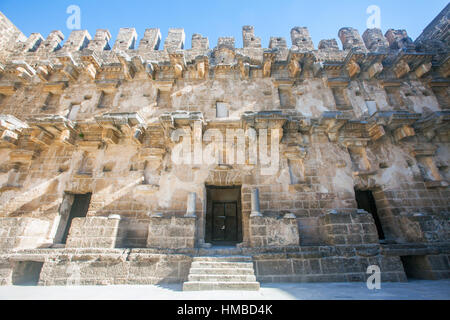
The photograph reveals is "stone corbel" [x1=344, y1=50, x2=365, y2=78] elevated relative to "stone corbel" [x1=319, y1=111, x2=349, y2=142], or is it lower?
elevated

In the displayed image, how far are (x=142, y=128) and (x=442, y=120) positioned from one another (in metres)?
11.0

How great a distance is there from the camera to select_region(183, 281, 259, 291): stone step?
372 centimetres

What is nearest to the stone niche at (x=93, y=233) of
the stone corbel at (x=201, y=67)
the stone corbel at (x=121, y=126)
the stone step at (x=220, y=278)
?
the stone step at (x=220, y=278)

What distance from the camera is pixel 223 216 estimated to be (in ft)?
24.7

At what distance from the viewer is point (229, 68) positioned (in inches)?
346

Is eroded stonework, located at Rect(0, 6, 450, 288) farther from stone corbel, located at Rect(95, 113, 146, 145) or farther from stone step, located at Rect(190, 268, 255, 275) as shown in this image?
stone step, located at Rect(190, 268, 255, 275)

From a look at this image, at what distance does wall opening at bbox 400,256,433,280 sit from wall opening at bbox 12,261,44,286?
33.2 ft

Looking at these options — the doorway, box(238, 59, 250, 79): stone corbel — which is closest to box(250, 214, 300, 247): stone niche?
the doorway

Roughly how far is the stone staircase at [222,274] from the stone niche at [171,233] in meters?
0.71

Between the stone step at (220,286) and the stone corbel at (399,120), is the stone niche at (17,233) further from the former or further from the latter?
the stone corbel at (399,120)

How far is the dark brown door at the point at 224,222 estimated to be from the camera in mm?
7348

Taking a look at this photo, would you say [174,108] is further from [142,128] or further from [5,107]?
[5,107]
